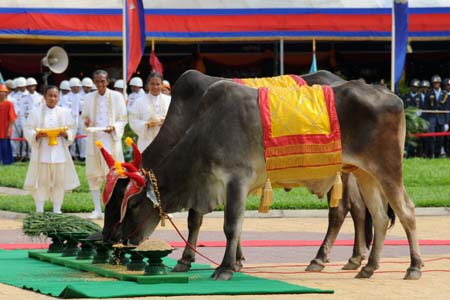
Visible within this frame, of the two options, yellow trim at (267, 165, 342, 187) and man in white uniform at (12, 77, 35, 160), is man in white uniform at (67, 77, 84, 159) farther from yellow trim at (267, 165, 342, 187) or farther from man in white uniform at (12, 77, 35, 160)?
yellow trim at (267, 165, 342, 187)

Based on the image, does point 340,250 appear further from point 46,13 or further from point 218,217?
point 46,13

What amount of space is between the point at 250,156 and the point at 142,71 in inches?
1355

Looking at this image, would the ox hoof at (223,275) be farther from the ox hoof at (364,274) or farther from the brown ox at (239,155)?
the ox hoof at (364,274)

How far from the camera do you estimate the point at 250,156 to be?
1384 cm

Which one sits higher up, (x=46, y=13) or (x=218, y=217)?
(x=46, y=13)

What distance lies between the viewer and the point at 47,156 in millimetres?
21734

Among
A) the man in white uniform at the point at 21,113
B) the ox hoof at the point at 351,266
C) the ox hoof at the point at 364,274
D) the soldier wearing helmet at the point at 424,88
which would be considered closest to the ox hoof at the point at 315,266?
the ox hoof at the point at 351,266

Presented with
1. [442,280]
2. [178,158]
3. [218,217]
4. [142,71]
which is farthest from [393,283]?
[142,71]

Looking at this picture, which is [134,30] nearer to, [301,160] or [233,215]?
[301,160]

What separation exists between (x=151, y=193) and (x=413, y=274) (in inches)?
112

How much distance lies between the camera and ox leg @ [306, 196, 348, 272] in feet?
48.6

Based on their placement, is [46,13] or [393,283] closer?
[393,283]

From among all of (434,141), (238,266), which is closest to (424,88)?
(434,141)

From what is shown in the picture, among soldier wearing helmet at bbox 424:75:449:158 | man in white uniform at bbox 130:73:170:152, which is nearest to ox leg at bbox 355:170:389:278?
man in white uniform at bbox 130:73:170:152
